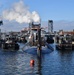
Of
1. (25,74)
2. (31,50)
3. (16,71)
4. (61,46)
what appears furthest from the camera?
(61,46)

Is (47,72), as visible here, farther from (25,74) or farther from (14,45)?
(14,45)

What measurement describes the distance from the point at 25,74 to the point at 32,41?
7336 centimetres

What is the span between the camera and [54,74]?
63156 mm

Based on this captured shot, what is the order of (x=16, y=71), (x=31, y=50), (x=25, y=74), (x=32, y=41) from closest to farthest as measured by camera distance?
(x=25, y=74) → (x=16, y=71) → (x=31, y=50) → (x=32, y=41)

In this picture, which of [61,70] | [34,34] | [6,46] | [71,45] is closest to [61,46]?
[71,45]

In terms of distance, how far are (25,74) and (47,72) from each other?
5.21 metres

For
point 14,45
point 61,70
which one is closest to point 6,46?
point 14,45

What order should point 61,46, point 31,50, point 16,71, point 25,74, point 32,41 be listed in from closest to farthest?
point 25,74 → point 16,71 → point 31,50 → point 32,41 → point 61,46

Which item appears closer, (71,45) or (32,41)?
(32,41)

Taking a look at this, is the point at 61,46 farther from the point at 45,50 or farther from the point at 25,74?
the point at 25,74

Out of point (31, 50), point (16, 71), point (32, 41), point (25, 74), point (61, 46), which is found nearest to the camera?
point (25, 74)

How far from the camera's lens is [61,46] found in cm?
14825

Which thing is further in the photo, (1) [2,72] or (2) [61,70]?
(2) [61,70]

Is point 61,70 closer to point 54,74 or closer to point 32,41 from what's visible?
point 54,74
